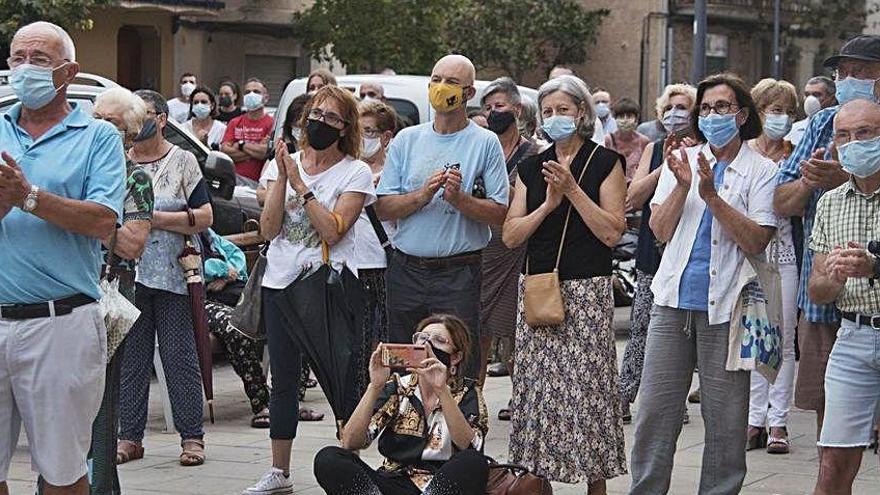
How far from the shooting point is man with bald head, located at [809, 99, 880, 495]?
665 cm

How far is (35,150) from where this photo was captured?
6.34 metres

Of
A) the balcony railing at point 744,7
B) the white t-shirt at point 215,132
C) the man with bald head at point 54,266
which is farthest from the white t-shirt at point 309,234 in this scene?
the balcony railing at point 744,7

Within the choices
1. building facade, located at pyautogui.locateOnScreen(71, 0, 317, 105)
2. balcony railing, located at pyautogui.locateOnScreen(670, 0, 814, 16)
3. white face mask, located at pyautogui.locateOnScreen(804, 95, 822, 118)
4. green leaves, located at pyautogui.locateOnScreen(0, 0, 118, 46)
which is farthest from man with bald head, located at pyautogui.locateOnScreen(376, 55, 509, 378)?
balcony railing, located at pyautogui.locateOnScreen(670, 0, 814, 16)

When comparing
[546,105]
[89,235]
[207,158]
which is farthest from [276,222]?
[207,158]

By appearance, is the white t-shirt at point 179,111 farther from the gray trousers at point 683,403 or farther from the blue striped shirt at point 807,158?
the gray trousers at point 683,403

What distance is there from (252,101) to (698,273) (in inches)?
411

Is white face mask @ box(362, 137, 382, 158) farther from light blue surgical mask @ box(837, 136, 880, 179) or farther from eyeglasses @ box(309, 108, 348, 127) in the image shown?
light blue surgical mask @ box(837, 136, 880, 179)

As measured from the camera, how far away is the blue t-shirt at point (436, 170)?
8547 mm

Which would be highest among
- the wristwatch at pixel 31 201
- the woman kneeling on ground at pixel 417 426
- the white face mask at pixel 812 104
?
the white face mask at pixel 812 104

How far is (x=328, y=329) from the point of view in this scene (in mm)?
8242

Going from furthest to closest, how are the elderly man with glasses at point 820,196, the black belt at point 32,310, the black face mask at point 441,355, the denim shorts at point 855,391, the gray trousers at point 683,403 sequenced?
the elderly man with glasses at point 820,196, the gray trousers at point 683,403, the black face mask at point 441,355, the denim shorts at point 855,391, the black belt at point 32,310

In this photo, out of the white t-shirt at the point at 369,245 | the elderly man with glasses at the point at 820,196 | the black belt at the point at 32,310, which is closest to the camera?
the black belt at the point at 32,310

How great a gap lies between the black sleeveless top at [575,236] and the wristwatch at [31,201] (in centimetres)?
268

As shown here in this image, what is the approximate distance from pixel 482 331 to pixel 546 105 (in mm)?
2219
